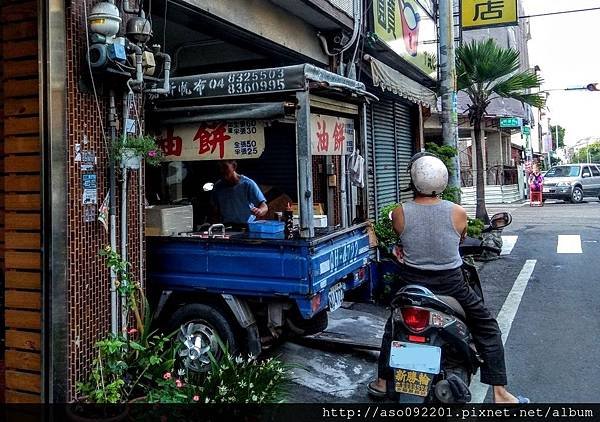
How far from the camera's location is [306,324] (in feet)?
16.6

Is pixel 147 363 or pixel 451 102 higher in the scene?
pixel 451 102

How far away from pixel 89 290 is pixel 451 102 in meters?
7.88

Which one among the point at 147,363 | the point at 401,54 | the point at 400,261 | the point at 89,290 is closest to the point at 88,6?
the point at 89,290

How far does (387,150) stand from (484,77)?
3400mm

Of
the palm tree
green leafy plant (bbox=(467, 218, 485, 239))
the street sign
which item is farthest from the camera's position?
the street sign

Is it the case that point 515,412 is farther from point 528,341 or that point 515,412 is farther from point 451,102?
point 451,102

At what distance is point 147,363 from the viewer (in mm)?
4227

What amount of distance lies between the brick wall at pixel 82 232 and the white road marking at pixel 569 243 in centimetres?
1025

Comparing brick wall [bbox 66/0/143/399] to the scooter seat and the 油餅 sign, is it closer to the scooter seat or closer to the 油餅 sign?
the scooter seat

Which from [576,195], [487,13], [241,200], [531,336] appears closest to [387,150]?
[487,13]

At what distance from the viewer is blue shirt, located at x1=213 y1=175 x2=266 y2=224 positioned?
260 inches

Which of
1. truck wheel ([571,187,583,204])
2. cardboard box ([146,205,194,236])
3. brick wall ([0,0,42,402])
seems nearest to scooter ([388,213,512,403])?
cardboard box ([146,205,194,236])

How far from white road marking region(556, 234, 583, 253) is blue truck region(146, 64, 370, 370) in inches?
330

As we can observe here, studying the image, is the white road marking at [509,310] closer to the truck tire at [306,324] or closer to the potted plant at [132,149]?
the truck tire at [306,324]
